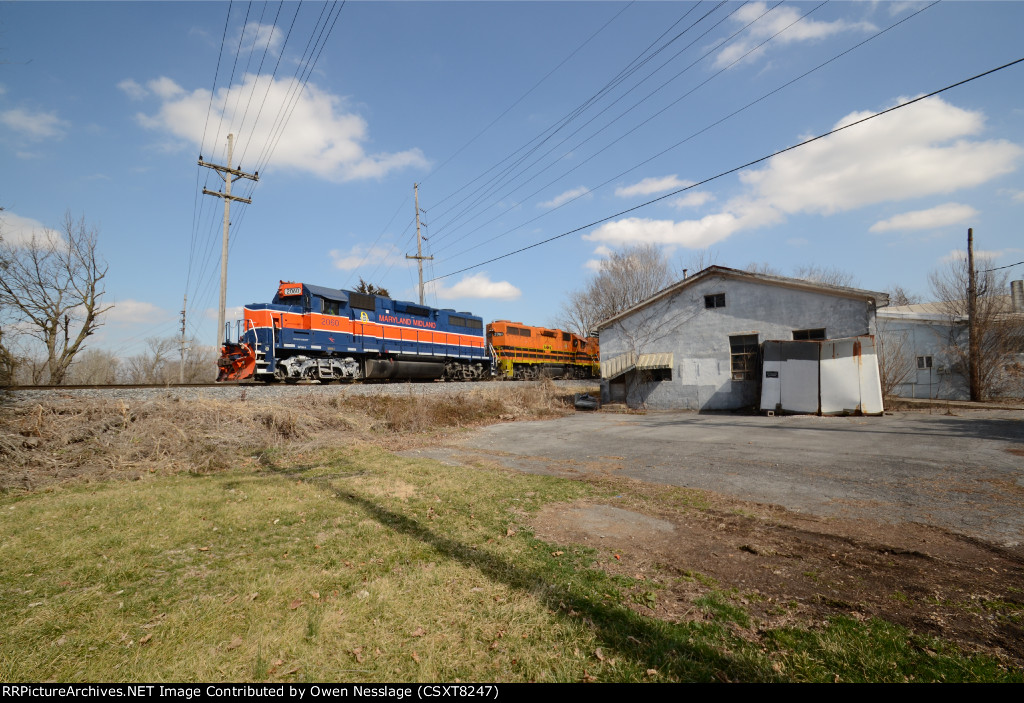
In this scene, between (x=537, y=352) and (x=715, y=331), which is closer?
(x=715, y=331)

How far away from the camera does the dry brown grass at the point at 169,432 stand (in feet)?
24.6

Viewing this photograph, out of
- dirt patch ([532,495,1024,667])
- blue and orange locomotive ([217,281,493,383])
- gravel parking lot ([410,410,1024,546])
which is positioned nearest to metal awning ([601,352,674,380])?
gravel parking lot ([410,410,1024,546])

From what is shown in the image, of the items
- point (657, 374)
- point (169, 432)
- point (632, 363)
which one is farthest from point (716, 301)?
point (169, 432)

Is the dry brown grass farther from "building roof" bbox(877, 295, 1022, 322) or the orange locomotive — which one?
"building roof" bbox(877, 295, 1022, 322)

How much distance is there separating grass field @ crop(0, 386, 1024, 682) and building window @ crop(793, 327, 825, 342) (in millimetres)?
18198

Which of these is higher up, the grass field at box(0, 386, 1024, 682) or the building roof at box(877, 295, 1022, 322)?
the building roof at box(877, 295, 1022, 322)

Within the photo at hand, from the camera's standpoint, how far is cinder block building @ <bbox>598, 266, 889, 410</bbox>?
719 inches

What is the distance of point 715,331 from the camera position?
20734 millimetres

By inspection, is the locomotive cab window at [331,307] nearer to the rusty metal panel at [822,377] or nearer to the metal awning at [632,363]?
the metal awning at [632,363]

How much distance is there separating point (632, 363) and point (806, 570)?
19143mm

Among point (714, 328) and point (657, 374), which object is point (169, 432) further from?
point (714, 328)

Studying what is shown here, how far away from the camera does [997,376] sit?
2355 cm

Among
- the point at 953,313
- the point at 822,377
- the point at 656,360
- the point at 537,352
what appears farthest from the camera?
the point at 537,352
